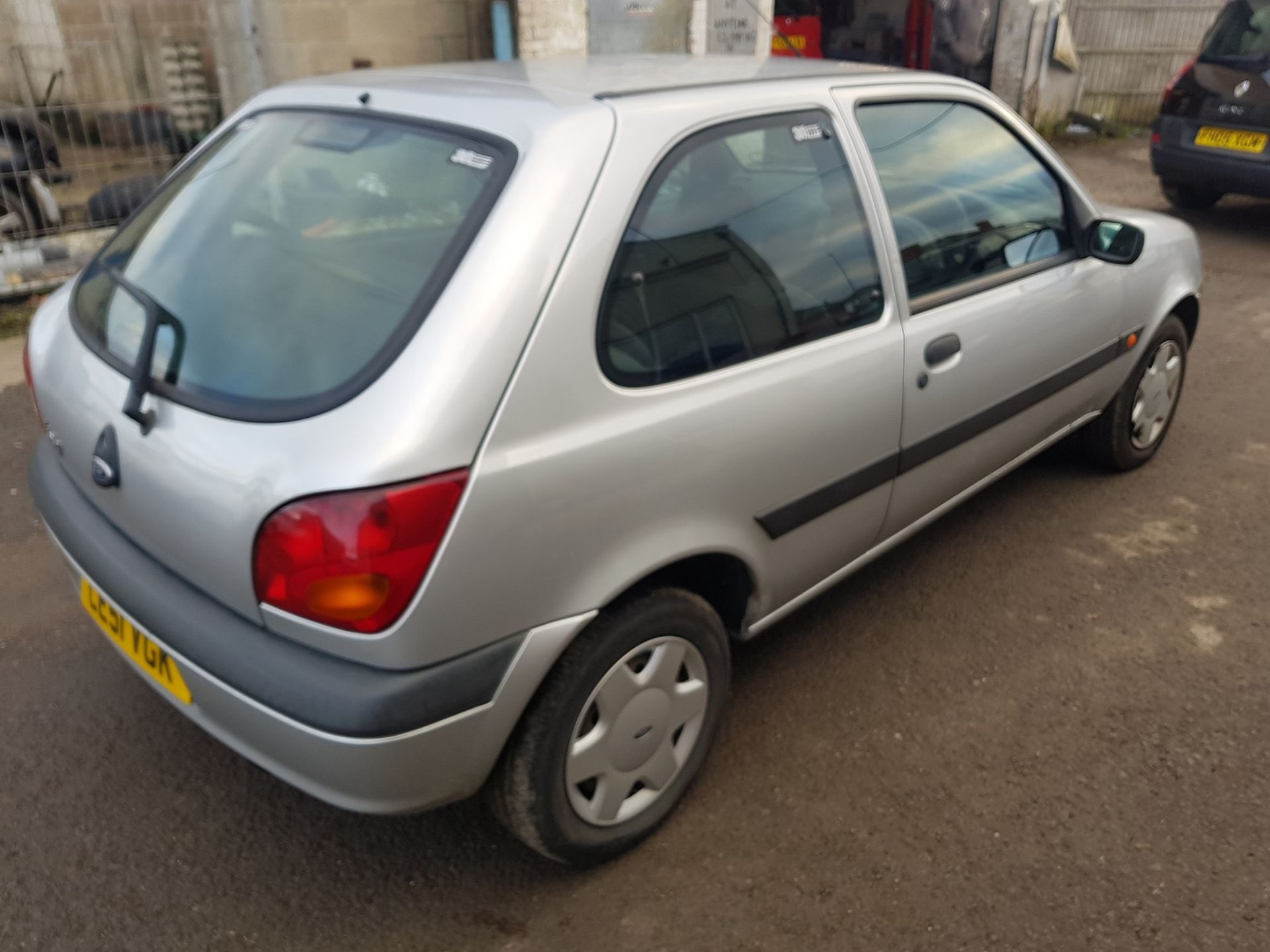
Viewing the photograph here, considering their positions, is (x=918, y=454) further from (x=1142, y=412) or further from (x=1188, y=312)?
(x=1188, y=312)

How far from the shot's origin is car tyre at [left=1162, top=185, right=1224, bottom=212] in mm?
8578

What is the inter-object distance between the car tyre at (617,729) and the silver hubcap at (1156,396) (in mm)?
2497

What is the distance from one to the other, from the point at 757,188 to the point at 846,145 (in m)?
0.34

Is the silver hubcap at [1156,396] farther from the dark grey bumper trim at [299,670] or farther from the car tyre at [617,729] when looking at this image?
the dark grey bumper trim at [299,670]

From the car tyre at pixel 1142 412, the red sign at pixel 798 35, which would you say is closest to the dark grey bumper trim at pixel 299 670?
the car tyre at pixel 1142 412

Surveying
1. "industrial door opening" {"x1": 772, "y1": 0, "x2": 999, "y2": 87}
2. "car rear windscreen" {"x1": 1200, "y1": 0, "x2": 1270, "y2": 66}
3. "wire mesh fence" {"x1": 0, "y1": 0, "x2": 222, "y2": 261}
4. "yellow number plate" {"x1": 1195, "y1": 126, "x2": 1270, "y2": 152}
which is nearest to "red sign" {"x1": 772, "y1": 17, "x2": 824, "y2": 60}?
"industrial door opening" {"x1": 772, "y1": 0, "x2": 999, "y2": 87}

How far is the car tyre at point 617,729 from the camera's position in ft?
7.06

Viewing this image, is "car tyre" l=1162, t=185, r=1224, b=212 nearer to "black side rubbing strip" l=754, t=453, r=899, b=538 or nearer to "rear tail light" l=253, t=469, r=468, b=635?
"black side rubbing strip" l=754, t=453, r=899, b=538

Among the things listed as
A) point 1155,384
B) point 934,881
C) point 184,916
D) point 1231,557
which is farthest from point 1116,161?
point 184,916

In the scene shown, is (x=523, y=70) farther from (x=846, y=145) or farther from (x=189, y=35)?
(x=189, y=35)

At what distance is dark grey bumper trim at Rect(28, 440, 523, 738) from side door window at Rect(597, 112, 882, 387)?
670mm

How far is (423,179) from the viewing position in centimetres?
221

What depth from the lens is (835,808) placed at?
2.61m

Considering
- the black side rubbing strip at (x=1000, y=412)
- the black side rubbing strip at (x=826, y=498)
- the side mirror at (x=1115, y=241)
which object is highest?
the side mirror at (x=1115, y=241)
